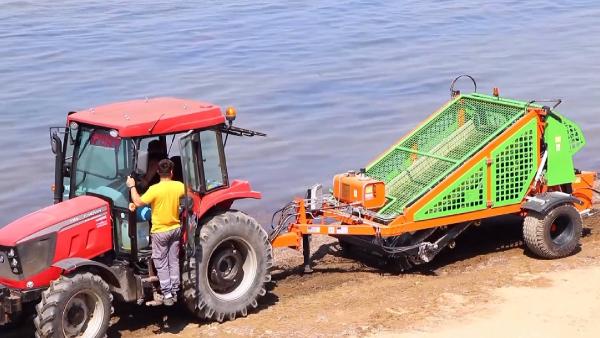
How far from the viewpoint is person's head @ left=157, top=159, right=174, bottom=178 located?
9453mm

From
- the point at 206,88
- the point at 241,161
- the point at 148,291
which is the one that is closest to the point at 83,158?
the point at 148,291

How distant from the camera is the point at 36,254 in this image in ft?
29.7

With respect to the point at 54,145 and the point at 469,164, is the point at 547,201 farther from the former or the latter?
the point at 54,145

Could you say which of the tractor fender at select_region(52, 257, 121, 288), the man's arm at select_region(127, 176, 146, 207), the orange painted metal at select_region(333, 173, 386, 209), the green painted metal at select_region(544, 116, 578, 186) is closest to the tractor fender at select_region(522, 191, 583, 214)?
the green painted metal at select_region(544, 116, 578, 186)

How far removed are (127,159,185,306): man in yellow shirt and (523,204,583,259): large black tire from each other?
4.82 meters

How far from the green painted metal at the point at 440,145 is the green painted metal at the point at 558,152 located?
1.48ft

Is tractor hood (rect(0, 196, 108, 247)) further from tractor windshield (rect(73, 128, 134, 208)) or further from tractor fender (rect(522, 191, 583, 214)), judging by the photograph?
tractor fender (rect(522, 191, 583, 214))

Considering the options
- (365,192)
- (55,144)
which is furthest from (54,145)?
(365,192)

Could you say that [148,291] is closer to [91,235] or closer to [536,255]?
[91,235]

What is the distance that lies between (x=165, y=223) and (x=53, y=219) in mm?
1063

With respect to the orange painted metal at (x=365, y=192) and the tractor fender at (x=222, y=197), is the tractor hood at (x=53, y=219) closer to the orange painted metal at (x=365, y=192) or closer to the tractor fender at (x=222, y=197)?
the tractor fender at (x=222, y=197)

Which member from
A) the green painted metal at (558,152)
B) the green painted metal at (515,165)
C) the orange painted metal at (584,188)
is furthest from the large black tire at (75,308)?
the orange painted metal at (584,188)

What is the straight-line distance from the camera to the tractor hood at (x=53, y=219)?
905 cm

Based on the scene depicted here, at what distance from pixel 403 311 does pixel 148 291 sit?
8.98ft
